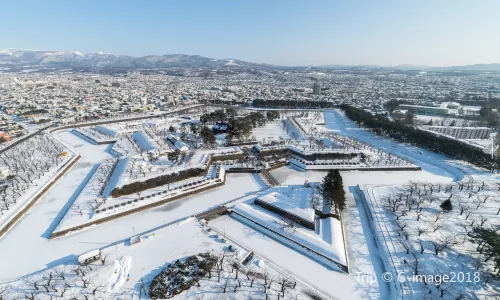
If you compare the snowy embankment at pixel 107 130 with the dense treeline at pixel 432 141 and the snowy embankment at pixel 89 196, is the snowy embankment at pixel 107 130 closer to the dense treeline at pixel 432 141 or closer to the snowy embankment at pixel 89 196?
the snowy embankment at pixel 89 196

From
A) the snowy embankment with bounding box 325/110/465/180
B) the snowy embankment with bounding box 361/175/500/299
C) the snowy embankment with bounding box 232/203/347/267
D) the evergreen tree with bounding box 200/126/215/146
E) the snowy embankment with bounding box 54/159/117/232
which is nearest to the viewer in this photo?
the snowy embankment with bounding box 361/175/500/299

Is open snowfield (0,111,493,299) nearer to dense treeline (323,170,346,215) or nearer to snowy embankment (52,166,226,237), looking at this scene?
snowy embankment (52,166,226,237)

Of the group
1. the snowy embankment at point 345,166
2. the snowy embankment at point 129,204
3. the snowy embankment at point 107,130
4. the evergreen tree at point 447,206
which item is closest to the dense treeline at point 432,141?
the snowy embankment at point 345,166

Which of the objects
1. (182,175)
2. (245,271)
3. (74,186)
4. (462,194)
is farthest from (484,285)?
(74,186)

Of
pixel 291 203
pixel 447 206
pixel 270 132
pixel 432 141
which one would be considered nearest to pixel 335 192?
pixel 291 203

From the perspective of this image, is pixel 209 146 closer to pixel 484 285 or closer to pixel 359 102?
pixel 484 285

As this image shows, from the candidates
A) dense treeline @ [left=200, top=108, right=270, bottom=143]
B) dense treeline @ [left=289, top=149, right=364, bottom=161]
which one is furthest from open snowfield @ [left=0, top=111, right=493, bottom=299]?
dense treeline @ [left=200, top=108, right=270, bottom=143]
